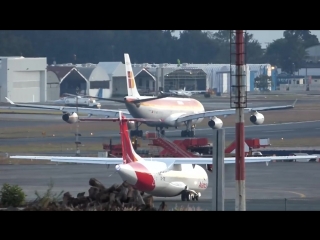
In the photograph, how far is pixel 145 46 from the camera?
108812 mm

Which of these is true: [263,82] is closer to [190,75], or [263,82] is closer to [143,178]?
[190,75]

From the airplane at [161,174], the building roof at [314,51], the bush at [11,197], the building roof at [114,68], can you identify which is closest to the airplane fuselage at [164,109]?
the airplane at [161,174]

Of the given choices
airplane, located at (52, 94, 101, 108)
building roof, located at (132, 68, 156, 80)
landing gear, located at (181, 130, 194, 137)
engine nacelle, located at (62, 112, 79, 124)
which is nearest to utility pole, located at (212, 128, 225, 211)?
engine nacelle, located at (62, 112, 79, 124)

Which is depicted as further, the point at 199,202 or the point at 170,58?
the point at 170,58

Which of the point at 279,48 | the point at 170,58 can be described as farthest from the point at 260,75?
the point at 170,58

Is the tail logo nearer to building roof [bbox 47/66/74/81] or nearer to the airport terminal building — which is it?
the airport terminal building

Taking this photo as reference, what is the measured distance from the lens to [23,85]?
9238 centimetres

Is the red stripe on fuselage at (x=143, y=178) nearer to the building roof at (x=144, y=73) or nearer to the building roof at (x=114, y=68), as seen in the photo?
the building roof at (x=144, y=73)

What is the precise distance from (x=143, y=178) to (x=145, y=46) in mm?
79823

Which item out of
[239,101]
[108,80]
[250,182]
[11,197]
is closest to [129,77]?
[250,182]

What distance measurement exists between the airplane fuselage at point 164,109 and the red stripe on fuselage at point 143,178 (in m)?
29.6

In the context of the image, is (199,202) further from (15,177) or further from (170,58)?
(170,58)
